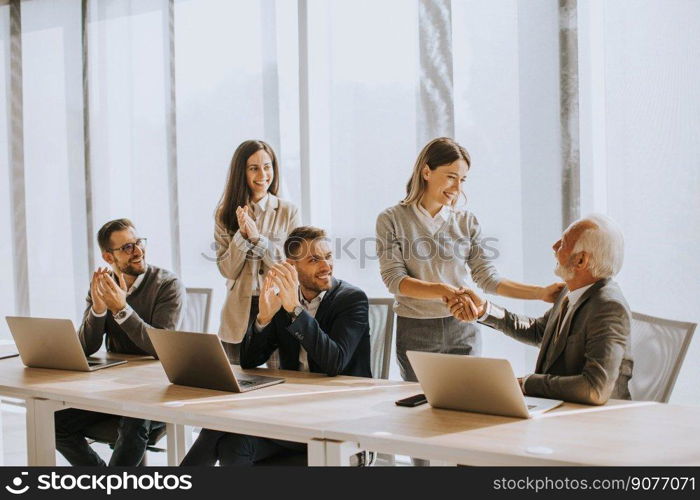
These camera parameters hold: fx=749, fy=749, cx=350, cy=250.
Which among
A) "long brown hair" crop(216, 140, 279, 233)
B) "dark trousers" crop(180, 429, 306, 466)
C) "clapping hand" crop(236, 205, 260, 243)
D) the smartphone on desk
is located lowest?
"dark trousers" crop(180, 429, 306, 466)

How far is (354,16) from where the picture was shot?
4234 mm

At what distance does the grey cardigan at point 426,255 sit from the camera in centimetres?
314

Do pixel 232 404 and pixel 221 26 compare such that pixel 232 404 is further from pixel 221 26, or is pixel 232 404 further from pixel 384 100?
pixel 221 26

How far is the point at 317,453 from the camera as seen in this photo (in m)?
1.97

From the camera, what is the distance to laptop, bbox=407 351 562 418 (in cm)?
196

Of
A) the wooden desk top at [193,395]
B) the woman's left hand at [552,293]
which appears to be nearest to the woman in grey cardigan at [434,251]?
the woman's left hand at [552,293]

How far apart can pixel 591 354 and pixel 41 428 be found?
184cm

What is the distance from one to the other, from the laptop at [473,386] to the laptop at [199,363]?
67cm

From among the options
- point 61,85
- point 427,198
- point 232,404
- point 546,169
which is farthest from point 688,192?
point 61,85

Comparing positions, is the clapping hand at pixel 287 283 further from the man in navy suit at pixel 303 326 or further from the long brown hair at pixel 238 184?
the long brown hair at pixel 238 184

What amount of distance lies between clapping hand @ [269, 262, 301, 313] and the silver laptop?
0.84 metres

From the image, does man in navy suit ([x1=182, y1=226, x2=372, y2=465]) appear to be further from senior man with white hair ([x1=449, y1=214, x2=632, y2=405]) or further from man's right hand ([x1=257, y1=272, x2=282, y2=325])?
senior man with white hair ([x1=449, y1=214, x2=632, y2=405])

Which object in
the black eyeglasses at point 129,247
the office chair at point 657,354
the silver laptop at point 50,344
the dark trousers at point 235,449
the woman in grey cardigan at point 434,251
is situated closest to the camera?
the office chair at point 657,354

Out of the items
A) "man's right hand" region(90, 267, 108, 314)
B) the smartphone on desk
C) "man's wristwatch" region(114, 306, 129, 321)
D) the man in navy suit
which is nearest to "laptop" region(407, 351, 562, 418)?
the smartphone on desk
